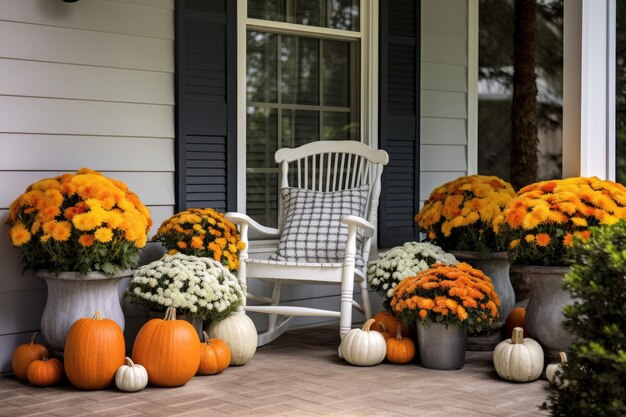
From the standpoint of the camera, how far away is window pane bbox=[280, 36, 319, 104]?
4.89 metres

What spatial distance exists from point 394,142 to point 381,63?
0.48 metres

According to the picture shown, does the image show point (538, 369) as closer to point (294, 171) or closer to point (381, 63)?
point (294, 171)

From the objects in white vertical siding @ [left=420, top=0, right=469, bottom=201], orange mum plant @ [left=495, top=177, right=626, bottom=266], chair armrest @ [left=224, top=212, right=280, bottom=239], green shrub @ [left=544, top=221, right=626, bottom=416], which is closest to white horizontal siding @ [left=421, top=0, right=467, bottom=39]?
white vertical siding @ [left=420, top=0, right=469, bottom=201]

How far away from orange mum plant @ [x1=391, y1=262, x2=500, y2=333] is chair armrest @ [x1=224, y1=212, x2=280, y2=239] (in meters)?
0.82

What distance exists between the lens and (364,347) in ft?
12.8

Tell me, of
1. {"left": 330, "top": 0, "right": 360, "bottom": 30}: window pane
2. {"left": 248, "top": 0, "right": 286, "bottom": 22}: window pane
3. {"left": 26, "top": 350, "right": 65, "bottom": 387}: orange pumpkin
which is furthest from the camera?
{"left": 330, "top": 0, "right": 360, "bottom": 30}: window pane

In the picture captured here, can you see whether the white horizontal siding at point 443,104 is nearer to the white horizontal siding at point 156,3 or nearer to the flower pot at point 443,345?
the white horizontal siding at point 156,3

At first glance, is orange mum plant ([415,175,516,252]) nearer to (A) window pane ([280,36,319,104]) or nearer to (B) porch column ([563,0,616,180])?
(B) porch column ([563,0,616,180])

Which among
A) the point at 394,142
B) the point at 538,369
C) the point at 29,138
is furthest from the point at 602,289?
the point at 394,142

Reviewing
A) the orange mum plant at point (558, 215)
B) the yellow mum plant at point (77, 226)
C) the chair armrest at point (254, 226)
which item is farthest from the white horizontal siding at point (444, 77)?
the yellow mum plant at point (77, 226)

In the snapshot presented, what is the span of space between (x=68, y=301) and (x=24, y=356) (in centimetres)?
29

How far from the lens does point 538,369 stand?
3639 millimetres

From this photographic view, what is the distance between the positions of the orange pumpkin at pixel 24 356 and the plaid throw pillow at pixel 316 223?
4.18 feet

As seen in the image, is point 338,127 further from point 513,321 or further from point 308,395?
point 308,395
